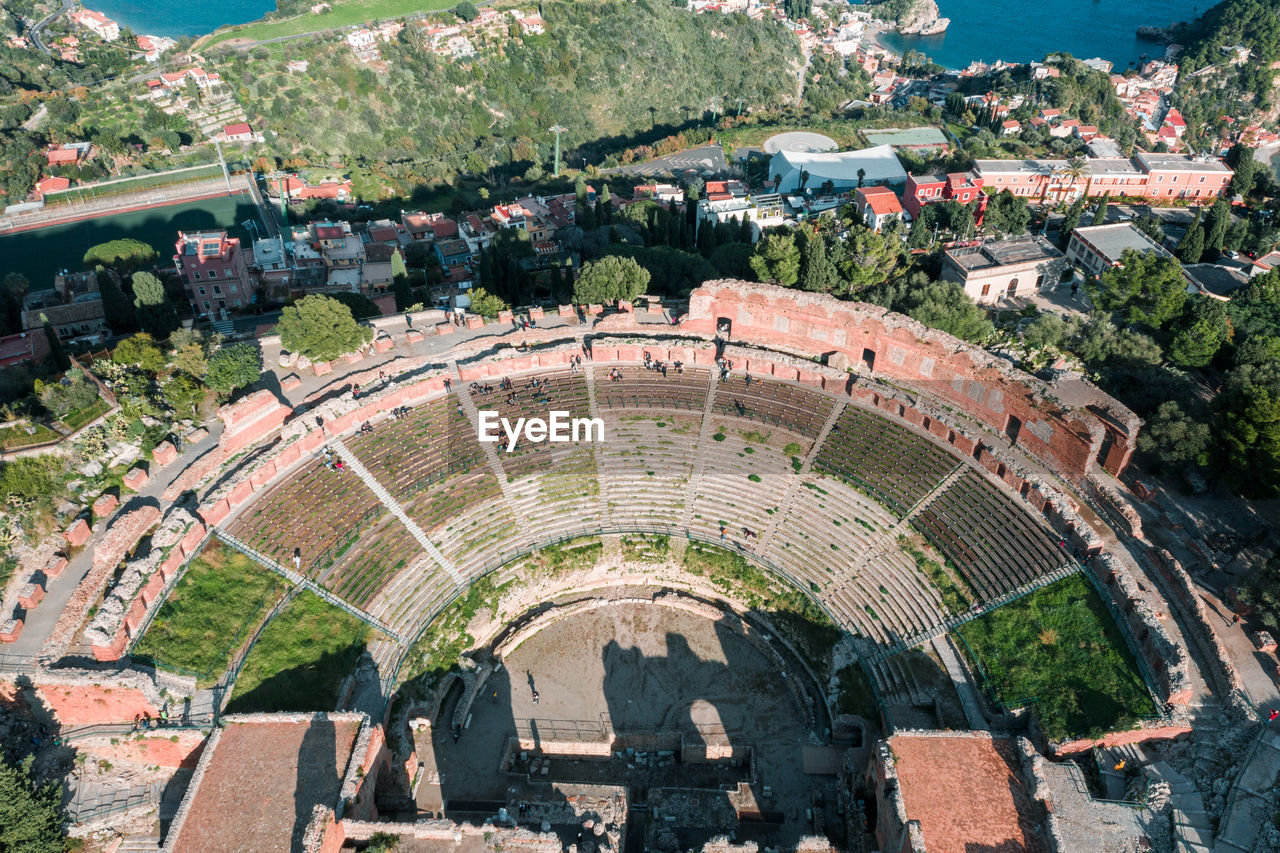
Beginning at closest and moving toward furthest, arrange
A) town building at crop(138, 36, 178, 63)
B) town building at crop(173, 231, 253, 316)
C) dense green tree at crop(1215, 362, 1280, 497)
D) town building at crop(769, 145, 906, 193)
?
dense green tree at crop(1215, 362, 1280, 497) < town building at crop(173, 231, 253, 316) < town building at crop(769, 145, 906, 193) < town building at crop(138, 36, 178, 63)

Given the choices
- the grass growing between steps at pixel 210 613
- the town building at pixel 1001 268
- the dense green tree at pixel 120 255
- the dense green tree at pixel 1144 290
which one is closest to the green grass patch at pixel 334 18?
the dense green tree at pixel 120 255

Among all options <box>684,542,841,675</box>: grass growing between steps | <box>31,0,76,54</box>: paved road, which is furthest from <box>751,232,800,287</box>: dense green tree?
<box>31,0,76,54</box>: paved road

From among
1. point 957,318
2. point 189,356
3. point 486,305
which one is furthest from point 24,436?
point 957,318

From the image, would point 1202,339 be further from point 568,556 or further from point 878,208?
point 878,208

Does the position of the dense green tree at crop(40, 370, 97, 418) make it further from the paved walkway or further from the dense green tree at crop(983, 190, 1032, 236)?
the dense green tree at crop(983, 190, 1032, 236)

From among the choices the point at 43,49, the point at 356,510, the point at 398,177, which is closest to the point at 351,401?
the point at 356,510

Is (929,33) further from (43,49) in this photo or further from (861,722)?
(861,722)
